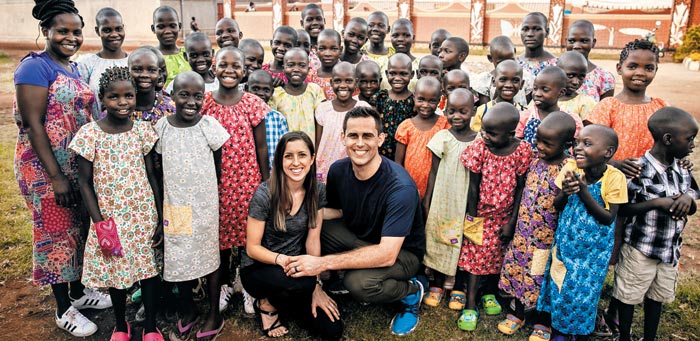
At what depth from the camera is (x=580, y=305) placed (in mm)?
2916

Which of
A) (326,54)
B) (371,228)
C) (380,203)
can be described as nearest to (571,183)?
(380,203)

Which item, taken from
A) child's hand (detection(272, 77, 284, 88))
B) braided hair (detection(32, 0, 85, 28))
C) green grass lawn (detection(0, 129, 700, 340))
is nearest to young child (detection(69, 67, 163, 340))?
braided hair (detection(32, 0, 85, 28))

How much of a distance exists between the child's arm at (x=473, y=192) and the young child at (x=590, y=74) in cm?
138

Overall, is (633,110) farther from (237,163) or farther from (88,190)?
(88,190)

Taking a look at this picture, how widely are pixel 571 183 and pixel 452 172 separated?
3.00ft

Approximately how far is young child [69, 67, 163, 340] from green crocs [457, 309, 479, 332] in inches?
79.1

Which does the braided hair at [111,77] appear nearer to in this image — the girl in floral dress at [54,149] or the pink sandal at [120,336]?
the girl in floral dress at [54,149]

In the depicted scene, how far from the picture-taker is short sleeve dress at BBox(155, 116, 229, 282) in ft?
10.1

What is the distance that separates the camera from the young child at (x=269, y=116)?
3.69m

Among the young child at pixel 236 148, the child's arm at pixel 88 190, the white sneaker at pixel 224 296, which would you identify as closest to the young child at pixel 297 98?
the young child at pixel 236 148

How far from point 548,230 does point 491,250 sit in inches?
17.7

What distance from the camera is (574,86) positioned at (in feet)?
12.1

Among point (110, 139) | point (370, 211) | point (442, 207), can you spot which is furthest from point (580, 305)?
point (110, 139)

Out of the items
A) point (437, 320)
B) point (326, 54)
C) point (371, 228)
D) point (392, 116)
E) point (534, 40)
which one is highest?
point (534, 40)
